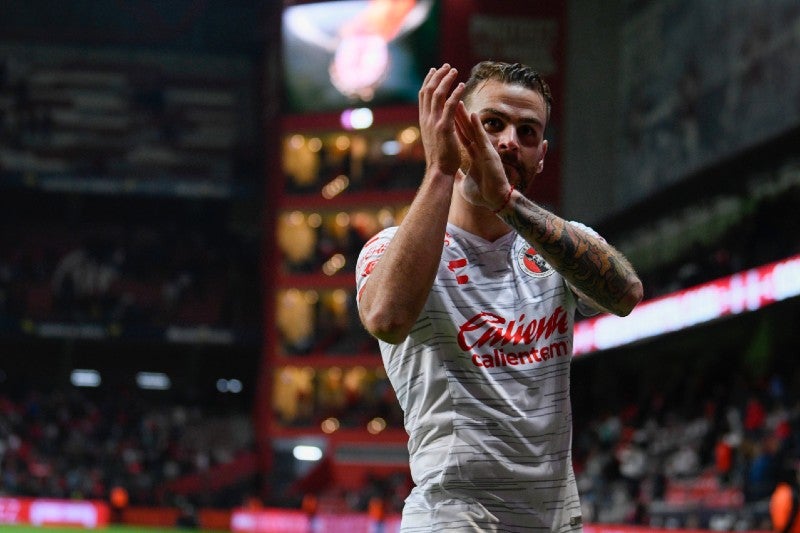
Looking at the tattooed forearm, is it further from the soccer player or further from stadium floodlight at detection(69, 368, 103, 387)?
stadium floodlight at detection(69, 368, 103, 387)

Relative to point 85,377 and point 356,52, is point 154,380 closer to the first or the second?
point 85,377

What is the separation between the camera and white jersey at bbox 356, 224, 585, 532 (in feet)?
11.0

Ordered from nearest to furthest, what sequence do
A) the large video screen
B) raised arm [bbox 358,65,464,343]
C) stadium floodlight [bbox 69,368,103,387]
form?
raised arm [bbox 358,65,464,343] < the large video screen < stadium floodlight [bbox 69,368,103,387]

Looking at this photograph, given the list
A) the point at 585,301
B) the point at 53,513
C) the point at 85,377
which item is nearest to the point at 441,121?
the point at 585,301

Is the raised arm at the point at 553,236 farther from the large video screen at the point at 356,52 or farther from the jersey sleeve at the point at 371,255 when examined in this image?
the large video screen at the point at 356,52

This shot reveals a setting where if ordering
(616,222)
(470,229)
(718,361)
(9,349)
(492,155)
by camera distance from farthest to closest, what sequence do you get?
(9,349)
(616,222)
(718,361)
(470,229)
(492,155)

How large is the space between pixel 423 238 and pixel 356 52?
43649 mm

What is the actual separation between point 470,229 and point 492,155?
378 millimetres

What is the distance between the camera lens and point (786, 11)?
2619 cm

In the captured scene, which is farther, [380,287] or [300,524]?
[300,524]

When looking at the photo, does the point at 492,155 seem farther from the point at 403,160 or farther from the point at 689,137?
the point at 403,160

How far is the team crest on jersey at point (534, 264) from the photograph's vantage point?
3598 mm

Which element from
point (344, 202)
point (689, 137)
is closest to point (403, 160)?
point (344, 202)

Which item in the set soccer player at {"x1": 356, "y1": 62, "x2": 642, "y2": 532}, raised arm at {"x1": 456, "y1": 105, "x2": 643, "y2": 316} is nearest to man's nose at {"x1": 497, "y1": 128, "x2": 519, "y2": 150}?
soccer player at {"x1": 356, "y1": 62, "x2": 642, "y2": 532}
